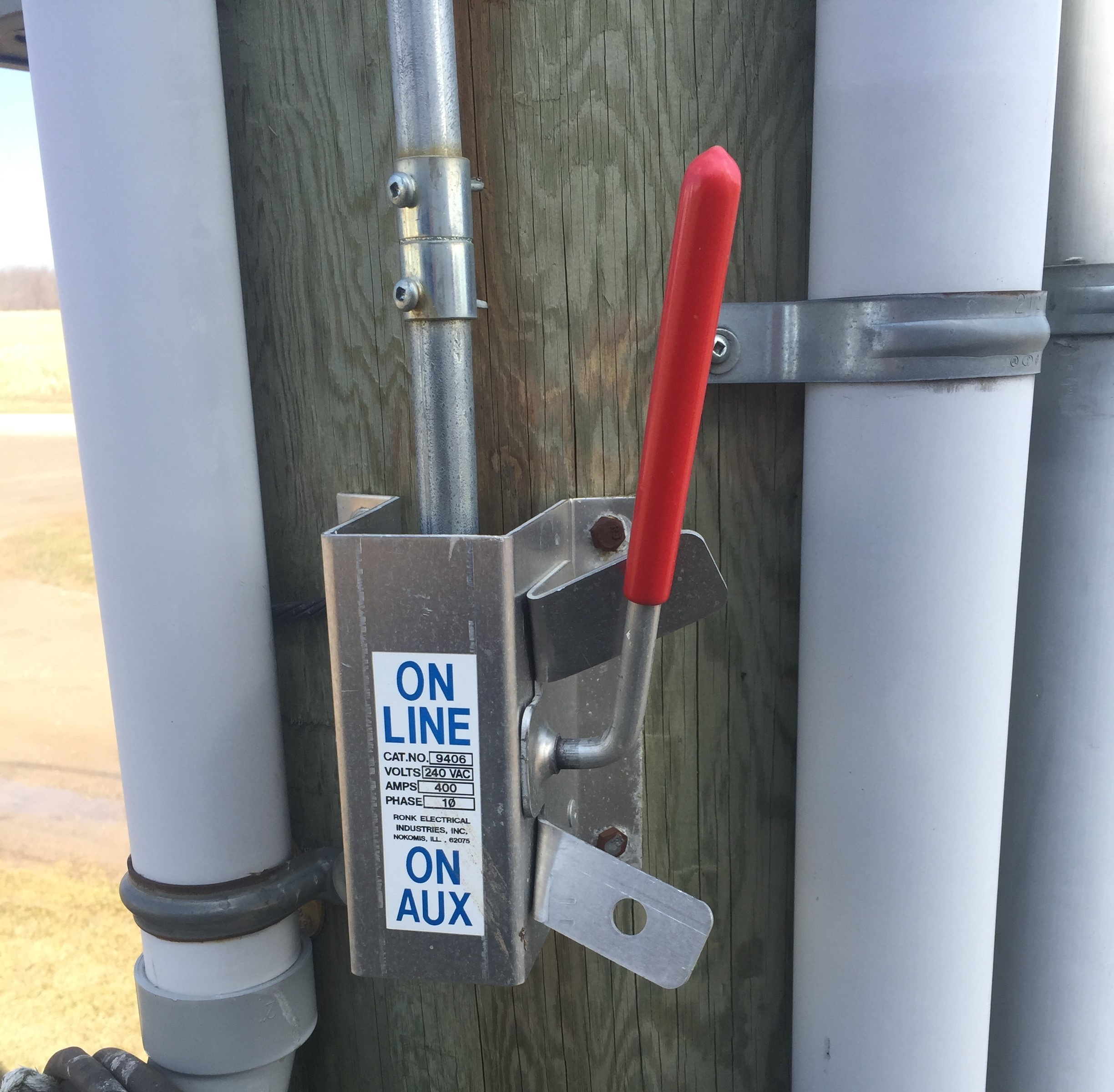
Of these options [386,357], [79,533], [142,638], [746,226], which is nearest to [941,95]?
[746,226]

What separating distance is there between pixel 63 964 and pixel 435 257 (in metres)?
3.45

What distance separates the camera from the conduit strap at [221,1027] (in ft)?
3.07

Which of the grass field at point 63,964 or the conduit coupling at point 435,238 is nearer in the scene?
the conduit coupling at point 435,238

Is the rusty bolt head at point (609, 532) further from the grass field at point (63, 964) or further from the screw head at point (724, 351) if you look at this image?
the grass field at point (63, 964)

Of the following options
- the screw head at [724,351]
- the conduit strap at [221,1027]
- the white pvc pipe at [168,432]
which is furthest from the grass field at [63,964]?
the screw head at [724,351]

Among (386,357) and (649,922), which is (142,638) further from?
(649,922)

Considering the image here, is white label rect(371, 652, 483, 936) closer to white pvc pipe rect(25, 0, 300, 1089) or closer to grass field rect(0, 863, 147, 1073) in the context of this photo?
white pvc pipe rect(25, 0, 300, 1089)

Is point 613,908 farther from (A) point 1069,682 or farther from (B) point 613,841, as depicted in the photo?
(A) point 1069,682

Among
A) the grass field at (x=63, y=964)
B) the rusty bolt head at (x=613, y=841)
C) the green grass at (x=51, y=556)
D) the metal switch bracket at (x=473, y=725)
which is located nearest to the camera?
the metal switch bracket at (x=473, y=725)

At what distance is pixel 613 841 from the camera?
35.8 inches

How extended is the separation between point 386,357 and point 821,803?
21.8 inches

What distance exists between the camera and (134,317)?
0.82 meters

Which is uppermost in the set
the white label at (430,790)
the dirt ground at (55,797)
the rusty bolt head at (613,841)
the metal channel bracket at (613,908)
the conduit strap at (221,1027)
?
the white label at (430,790)

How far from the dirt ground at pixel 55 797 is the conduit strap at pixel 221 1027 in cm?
143
